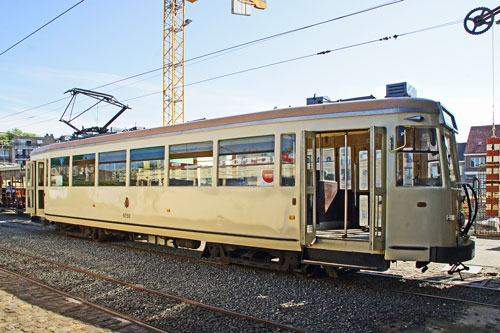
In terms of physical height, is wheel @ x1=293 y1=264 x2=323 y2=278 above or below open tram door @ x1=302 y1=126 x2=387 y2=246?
below

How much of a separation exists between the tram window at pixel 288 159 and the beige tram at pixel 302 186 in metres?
0.02

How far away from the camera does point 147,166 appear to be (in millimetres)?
9570

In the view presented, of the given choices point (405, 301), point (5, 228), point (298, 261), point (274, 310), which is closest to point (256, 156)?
point (298, 261)

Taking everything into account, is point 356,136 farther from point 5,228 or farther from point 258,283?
point 5,228

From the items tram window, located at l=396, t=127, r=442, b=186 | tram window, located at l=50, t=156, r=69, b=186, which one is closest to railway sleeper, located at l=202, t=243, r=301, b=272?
tram window, located at l=396, t=127, r=442, b=186

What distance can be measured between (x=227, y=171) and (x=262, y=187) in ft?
2.90

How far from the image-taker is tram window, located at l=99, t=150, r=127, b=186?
10.2m

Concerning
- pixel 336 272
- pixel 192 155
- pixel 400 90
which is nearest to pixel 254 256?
pixel 336 272

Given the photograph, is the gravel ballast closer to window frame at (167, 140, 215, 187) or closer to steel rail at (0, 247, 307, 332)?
steel rail at (0, 247, 307, 332)

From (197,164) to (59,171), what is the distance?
6401 millimetres

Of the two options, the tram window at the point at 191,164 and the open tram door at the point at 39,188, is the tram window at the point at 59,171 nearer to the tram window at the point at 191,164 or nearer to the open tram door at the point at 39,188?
the open tram door at the point at 39,188

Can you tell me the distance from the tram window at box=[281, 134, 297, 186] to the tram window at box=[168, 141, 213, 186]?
64.5 inches

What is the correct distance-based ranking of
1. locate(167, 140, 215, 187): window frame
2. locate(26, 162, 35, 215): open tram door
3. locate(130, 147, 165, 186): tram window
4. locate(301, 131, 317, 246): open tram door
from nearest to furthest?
1. locate(301, 131, 317, 246): open tram door
2. locate(167, 140, 215, 187): window frame
3. locate(130, 147, 165, 186): tram window
4. locate(26, 162, 35, 215): open tram door

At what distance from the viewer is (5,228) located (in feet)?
Result: 50.5
